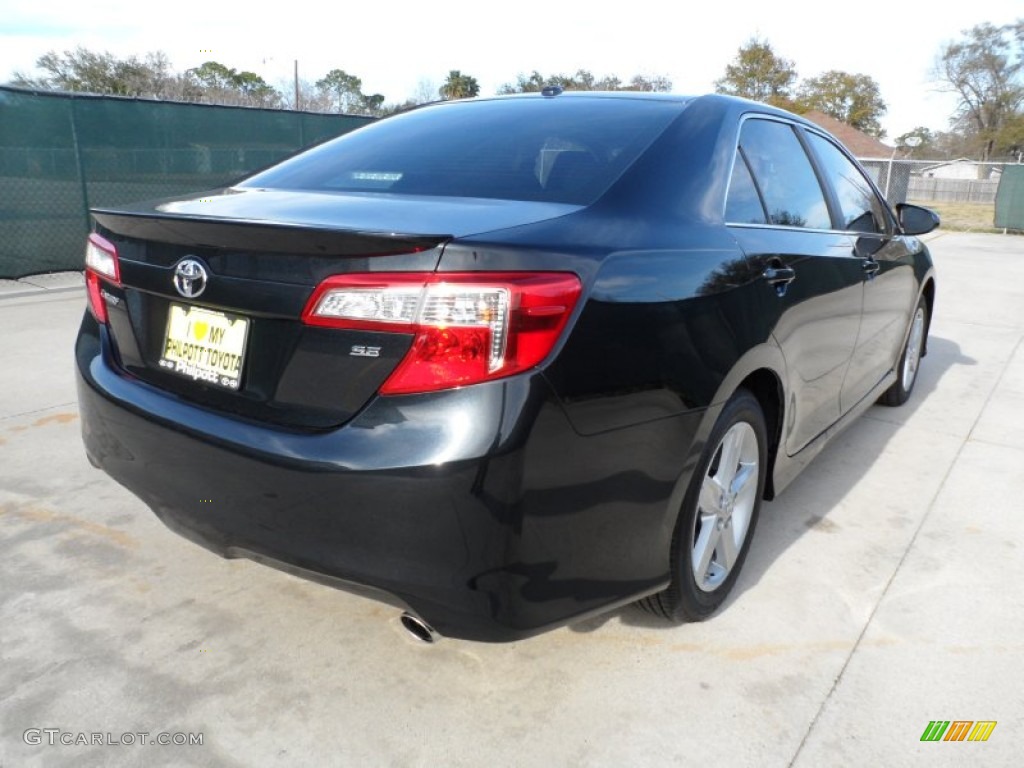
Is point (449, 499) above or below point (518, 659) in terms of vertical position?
above

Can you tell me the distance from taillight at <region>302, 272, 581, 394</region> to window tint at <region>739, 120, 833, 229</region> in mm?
1332

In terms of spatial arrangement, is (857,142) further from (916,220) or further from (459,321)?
(459,321)

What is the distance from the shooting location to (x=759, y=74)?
54250mm

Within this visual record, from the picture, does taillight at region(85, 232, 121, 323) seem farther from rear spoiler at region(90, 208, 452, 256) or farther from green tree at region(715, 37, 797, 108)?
green tree at region(715, 37, 797, 108)

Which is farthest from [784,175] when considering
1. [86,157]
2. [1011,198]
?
[1011,198]

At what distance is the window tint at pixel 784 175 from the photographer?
9.10 feet

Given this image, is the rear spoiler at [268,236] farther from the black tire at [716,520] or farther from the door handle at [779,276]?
the door handle at [779,276]

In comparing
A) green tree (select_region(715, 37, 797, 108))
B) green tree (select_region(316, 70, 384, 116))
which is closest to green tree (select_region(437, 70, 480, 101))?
green tree (select_region(316, 70, 384, 116))

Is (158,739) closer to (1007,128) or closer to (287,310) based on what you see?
(287,310)

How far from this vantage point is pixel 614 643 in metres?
2.44

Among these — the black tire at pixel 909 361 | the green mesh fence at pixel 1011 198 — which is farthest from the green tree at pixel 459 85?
the black tire at pixel 909 361

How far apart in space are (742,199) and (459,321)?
51.3 inches

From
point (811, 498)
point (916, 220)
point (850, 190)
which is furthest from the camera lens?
point (916, 220)

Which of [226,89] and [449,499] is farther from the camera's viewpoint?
[226,89]
